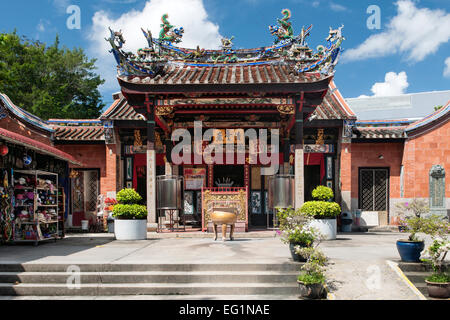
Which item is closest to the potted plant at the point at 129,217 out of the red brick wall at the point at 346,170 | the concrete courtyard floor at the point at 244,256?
the concrete courtyard floor at the point at 244,256

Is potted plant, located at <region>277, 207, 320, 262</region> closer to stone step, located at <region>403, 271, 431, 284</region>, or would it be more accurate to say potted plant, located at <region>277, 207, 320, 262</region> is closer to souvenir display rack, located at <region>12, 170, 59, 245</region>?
stone step, located at <region>403, 271, 431, 284</region>

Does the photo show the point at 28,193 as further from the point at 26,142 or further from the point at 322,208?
the point at 322,208

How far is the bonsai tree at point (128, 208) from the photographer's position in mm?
11773

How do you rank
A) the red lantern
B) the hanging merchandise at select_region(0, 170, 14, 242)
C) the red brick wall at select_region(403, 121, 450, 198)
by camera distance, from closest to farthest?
the red lantern < the hanging merchandise at select_region(0, 170, 14, 242) < the red brick wall at select_region(403, 121, 450, 198)

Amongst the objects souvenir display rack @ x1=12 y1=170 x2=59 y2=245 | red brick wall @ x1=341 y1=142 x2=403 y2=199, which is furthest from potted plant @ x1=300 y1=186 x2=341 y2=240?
souvenir display rack @ x1=12 y1=170 x2=59 y2=245

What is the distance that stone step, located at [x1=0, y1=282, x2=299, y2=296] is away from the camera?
694cm

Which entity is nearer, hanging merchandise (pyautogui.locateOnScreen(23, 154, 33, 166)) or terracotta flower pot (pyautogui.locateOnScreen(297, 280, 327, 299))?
terracotta flower pot (pyautogui.locateOnScreen(297, 280, 327, 299))

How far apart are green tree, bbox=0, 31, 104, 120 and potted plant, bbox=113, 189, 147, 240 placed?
13517 millimetres

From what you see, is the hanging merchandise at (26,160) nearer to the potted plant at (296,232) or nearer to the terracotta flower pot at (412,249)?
the potted plant at (296,232)

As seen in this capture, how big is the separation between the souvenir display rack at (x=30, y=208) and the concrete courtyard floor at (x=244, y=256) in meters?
0.38
